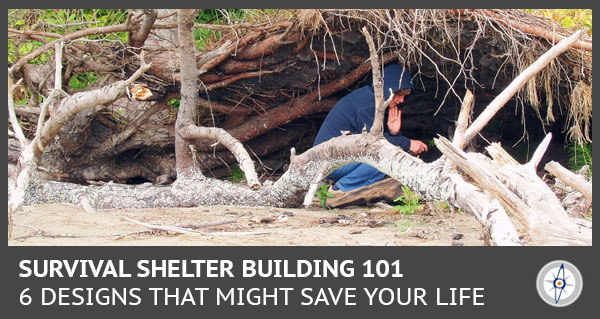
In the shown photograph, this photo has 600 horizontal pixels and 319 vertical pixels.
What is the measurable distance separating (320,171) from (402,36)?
1.22 metres

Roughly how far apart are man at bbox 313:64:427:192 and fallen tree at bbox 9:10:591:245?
32 centimetres

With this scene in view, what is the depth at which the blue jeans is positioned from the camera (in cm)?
577

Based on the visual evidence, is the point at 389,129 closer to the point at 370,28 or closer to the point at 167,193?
the point at 370,28

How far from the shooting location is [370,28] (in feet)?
18.5

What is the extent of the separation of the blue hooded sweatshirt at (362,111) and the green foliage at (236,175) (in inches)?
51.8

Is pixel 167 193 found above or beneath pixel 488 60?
beneath

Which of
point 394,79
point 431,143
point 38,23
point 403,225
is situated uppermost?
point 38,23

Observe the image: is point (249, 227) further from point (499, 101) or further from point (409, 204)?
point (499, 101)

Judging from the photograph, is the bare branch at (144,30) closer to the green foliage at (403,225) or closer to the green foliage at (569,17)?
the green foliage at (403,225)

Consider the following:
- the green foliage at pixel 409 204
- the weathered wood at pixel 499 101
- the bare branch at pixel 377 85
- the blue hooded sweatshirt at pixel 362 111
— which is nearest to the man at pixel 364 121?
the blue hooded sweatshirt at pixel 362 111

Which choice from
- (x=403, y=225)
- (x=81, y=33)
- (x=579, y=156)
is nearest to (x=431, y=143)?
(x=579, y=156)

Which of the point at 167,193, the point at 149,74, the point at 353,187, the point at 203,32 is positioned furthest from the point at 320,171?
the point at 203,32

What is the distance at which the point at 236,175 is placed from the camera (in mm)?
7082

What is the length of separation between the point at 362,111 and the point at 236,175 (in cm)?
177
